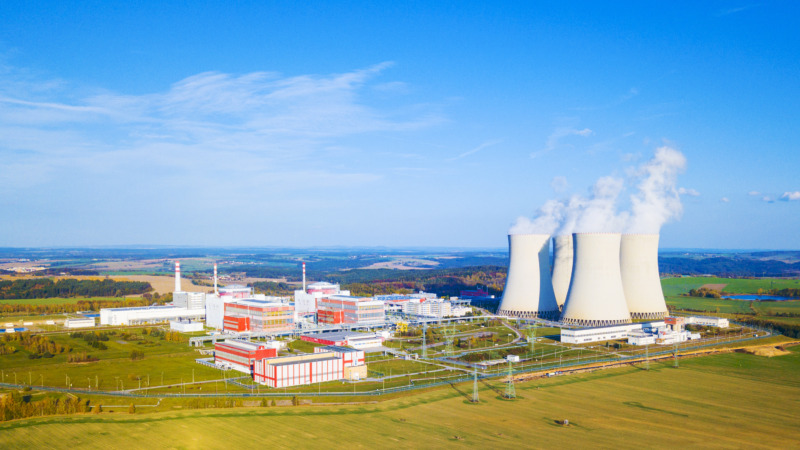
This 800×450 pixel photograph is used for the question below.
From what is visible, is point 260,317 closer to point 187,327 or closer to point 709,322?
point 187,327

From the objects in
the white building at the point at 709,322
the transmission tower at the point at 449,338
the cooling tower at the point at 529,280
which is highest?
the cooling tower at the point at 529,280

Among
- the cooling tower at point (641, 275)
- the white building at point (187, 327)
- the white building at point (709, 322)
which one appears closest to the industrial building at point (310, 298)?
the white building at point (187, 327)

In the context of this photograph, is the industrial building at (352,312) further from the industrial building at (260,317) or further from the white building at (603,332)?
the white building at (603,332)

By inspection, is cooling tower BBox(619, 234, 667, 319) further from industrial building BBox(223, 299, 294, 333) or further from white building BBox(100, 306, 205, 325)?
white building BBox(100, 306, 205, 325)

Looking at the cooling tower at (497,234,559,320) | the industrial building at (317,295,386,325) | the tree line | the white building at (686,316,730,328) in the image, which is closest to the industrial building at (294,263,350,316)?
the industrial building at (317,295,386,325)

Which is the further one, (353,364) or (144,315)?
(144,315)

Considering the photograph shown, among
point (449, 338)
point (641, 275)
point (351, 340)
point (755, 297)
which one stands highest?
point (641, 275)

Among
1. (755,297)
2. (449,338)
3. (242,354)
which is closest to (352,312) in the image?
(449,338)
